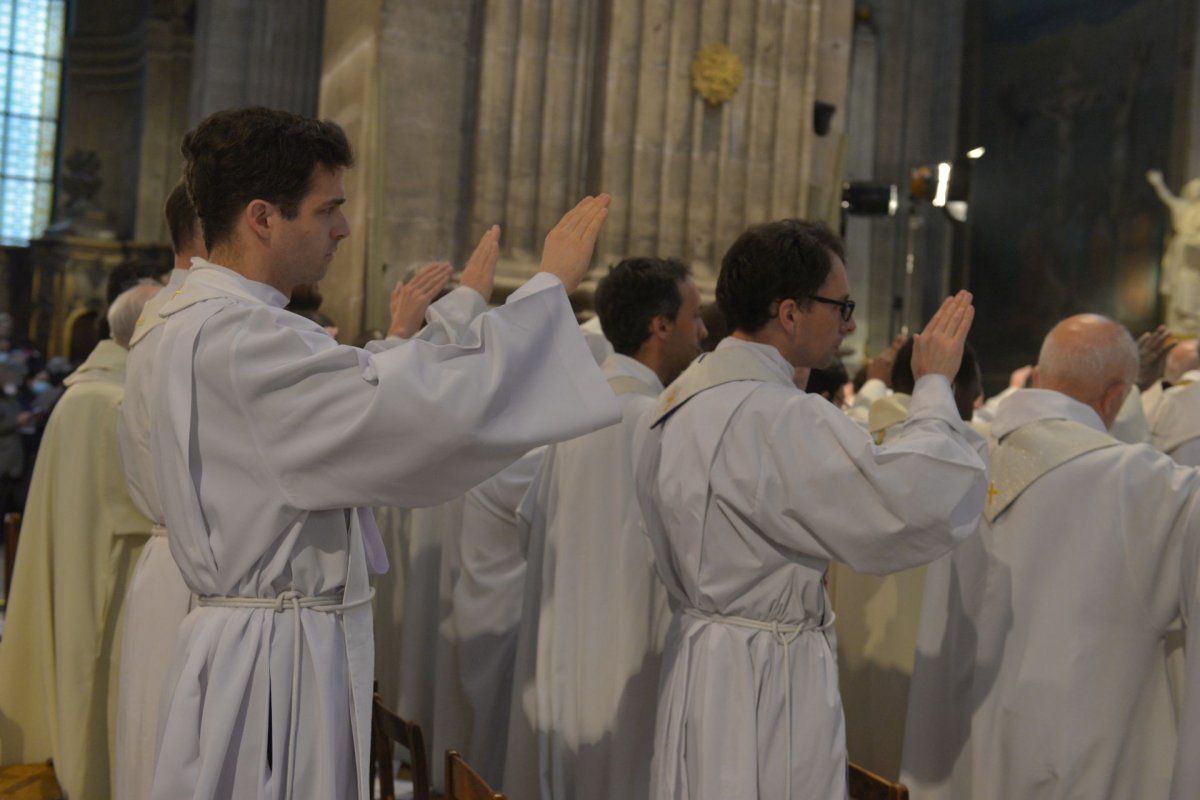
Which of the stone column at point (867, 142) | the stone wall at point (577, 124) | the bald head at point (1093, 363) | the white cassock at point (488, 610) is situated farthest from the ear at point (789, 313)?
the stone column at point (867, 142)

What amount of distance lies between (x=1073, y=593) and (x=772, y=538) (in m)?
1.27

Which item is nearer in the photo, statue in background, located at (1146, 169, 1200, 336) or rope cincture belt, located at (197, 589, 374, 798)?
rope cincture belt, located at (197, 589, 374, 798)

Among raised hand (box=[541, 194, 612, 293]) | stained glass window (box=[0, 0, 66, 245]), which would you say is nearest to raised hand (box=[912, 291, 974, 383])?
raised hand (box=[541, 194, 612, 293])

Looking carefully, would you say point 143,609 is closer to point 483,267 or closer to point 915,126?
point 483,267

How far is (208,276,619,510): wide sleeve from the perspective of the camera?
7.16 feet

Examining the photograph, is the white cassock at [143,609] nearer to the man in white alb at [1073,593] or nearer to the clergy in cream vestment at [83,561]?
the clergy in cream vestment at [83,561]

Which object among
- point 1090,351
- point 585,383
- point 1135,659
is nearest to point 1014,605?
point 1135,659

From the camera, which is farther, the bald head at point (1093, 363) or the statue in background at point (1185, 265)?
the statue in background at point (1185, 265)

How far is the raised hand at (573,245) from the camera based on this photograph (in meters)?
2.44

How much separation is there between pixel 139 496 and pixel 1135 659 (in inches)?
104

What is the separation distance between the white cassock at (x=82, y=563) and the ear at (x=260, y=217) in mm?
2189

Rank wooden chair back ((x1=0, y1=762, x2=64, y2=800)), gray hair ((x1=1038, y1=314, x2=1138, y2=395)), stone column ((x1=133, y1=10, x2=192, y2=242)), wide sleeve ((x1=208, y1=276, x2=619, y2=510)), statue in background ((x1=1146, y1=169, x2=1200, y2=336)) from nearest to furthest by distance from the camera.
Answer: wide sleeve ((x1=208, y1=276, x2=619, y2=510)), gray hair ((x1=1038, y1=314, x2=1138, y2=395)), wooden chair back ((x1=0, y1=762, x2=64, y2=800)), statue in background ((x1=1146, y1=169, x2=1200, y2=336)), stone column ((x1=133, y1=10, x2=192, y2=242))

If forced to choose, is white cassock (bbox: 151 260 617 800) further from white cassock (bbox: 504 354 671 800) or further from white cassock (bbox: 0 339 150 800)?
white cassock (bbox: 0 339 150 800)

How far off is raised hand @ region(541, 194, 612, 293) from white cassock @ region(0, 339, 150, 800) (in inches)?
94.2
